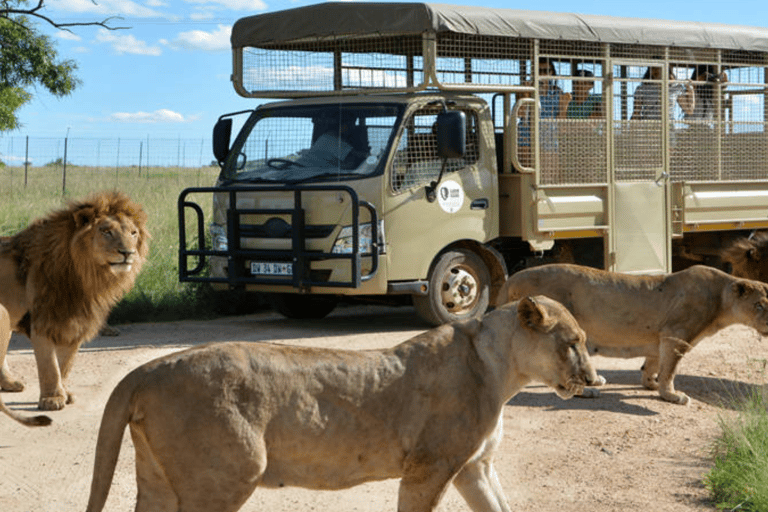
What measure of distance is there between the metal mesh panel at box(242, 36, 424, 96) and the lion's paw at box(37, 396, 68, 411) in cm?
513

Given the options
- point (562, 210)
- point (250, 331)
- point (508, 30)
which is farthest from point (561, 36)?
point (250, 331)

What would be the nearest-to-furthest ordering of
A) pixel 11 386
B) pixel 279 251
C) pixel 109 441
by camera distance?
pixel 109 441 < pixel 11 386 < pixel 279 251

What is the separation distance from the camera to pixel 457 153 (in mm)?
10523

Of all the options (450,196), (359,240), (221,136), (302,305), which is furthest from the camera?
(302,305)

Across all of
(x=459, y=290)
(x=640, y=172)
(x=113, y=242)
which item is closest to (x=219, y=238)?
(x=459, y=290)

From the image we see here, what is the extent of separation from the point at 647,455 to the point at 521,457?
792mm

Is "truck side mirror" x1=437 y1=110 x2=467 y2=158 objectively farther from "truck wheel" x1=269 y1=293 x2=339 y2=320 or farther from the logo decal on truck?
"truck wheel" x1=269 y1=293 x2=339 y2=320

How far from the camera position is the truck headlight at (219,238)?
11414 mm

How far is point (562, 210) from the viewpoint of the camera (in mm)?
11750

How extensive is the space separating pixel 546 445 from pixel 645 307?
73.8 inches

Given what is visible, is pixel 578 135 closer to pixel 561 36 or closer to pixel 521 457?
pixel 561 36

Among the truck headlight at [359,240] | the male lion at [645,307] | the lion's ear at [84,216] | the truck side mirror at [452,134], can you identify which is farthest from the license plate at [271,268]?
the lion's ear at [84,216]

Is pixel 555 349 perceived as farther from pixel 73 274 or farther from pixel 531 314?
pixel 73 274

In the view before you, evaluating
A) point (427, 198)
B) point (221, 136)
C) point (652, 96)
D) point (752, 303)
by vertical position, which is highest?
point (652, 96)
